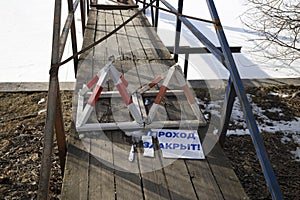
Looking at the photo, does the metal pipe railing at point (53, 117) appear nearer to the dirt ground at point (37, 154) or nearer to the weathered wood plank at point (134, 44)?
the dirt ground at point (37, 154)

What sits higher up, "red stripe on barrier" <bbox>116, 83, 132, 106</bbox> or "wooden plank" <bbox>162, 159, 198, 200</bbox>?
"red stripe on barrier" <bbox>116, 83, 132, 106</bbox>

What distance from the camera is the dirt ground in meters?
2.27

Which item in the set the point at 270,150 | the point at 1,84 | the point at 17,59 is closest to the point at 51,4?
the point at 17,59

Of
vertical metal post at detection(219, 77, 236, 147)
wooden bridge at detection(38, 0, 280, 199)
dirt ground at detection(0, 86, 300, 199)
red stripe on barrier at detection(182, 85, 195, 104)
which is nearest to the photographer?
wooden bridge at detection(38, 0, 280, 199)

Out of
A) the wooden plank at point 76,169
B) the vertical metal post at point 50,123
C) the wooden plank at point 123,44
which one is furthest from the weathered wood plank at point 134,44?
the vertical metal post at point 50,123

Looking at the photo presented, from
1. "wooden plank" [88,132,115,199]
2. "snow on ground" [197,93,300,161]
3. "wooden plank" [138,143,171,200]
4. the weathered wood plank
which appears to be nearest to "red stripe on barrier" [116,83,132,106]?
"wooden plank" [88,132,115,199]

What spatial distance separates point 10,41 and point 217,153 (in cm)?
449

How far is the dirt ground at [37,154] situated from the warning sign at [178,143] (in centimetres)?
76

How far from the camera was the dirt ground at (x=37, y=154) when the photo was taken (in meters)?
2.27

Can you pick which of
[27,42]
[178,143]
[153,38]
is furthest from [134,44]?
[27,42]

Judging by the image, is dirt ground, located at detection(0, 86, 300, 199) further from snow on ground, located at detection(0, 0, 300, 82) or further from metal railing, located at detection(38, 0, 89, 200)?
snow on ground, located at detection(0, 0, 300, 82)

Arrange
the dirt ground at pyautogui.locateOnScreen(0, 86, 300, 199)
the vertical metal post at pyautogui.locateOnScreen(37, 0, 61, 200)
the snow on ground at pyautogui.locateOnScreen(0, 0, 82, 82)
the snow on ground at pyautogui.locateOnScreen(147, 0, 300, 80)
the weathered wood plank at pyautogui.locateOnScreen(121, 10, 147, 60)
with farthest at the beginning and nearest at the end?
the snow on ground at pyautogui.locateOnScreen(147, 0, 300, 80) → the snow on ground at pyautogui.locateOnScreen(0, 0, 82, 82) → the weathered wood plank at pyautogui.locateOnScreen(121, 10, 147, 60) → the dirt ground at pyautogui.locateOnScreen(0, 86, 300, 199) → the vertical metal post at pyautogui.locateOnScreen(37, 0, 61, 200)

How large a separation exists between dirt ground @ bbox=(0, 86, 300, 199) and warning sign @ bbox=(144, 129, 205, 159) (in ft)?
2.50

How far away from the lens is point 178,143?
1.82m
